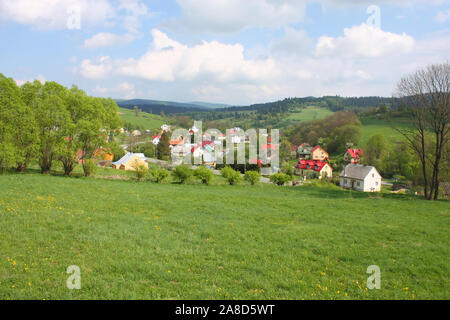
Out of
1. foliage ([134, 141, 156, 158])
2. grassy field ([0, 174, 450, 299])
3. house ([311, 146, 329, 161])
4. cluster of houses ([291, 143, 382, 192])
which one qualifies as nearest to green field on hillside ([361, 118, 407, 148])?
house ([311, 146, 329, 161])

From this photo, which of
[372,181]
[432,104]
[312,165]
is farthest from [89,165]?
[312,165]

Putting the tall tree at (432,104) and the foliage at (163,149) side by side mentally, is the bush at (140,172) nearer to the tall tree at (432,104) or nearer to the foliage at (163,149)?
the tall tree at (432,104)

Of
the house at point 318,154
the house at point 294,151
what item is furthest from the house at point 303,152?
the house at point 318,154

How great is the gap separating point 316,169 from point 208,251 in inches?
2195

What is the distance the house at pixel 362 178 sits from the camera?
1790 inches

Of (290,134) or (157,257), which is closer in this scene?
(157,257)

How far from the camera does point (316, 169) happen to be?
59.8m

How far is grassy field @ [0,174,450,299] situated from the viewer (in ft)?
19.6

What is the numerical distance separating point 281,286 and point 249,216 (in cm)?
678

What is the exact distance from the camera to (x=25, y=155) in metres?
22.5

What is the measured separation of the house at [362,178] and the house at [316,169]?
7.96 metres

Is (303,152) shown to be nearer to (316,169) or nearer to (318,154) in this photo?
(318,154)
